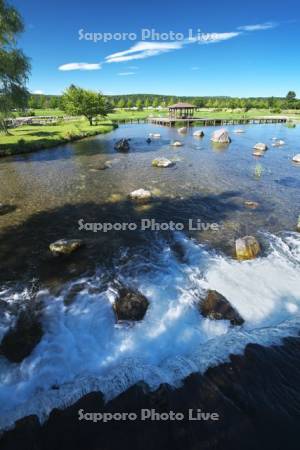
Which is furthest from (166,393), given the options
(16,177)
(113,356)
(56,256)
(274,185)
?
(16,177)

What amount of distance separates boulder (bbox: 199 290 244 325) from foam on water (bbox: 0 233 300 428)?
0.66 ft

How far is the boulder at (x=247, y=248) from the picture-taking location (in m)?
10.8

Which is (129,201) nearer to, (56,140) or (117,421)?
(117,421)

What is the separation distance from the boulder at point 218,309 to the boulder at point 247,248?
311 centimetres

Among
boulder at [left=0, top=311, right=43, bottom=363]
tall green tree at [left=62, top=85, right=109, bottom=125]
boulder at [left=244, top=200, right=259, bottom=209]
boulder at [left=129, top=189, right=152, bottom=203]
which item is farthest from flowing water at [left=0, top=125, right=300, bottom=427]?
tall green tree at [left=62, top=85, right=109, bottom=125]

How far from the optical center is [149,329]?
293 inches

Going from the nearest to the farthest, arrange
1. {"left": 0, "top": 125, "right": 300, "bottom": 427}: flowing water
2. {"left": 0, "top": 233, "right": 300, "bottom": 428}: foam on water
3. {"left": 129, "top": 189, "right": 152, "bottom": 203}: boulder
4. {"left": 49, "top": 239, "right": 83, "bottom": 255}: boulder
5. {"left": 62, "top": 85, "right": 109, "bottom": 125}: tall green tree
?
{"left": 0, "top": 233, "right": 300, "bottom": 428}: foam on water, {"left": 0, "top": 125, "right": 300, "bottom": 427}: flowing water, {"left": 49, "top": 239, "right": 83, "bottom": 255}: boulder, {"left": 129, "top": 189, "right": 152, "bottom": 203}: boulder, {"left": 62, "top": 85, "right": 109, "bottom": 125}: tall green tree

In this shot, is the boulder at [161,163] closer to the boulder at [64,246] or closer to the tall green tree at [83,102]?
the boulder at [64,246]

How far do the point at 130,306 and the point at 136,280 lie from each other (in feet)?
5.45

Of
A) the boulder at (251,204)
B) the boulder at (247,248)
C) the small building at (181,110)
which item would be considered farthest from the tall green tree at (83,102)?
the boulder at (247,248)

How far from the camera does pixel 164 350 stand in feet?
22.5

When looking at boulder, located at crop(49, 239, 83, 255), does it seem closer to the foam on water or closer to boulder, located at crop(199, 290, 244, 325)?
the foam on water

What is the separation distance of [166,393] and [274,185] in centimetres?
1894

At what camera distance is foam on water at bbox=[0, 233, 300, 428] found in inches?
236
